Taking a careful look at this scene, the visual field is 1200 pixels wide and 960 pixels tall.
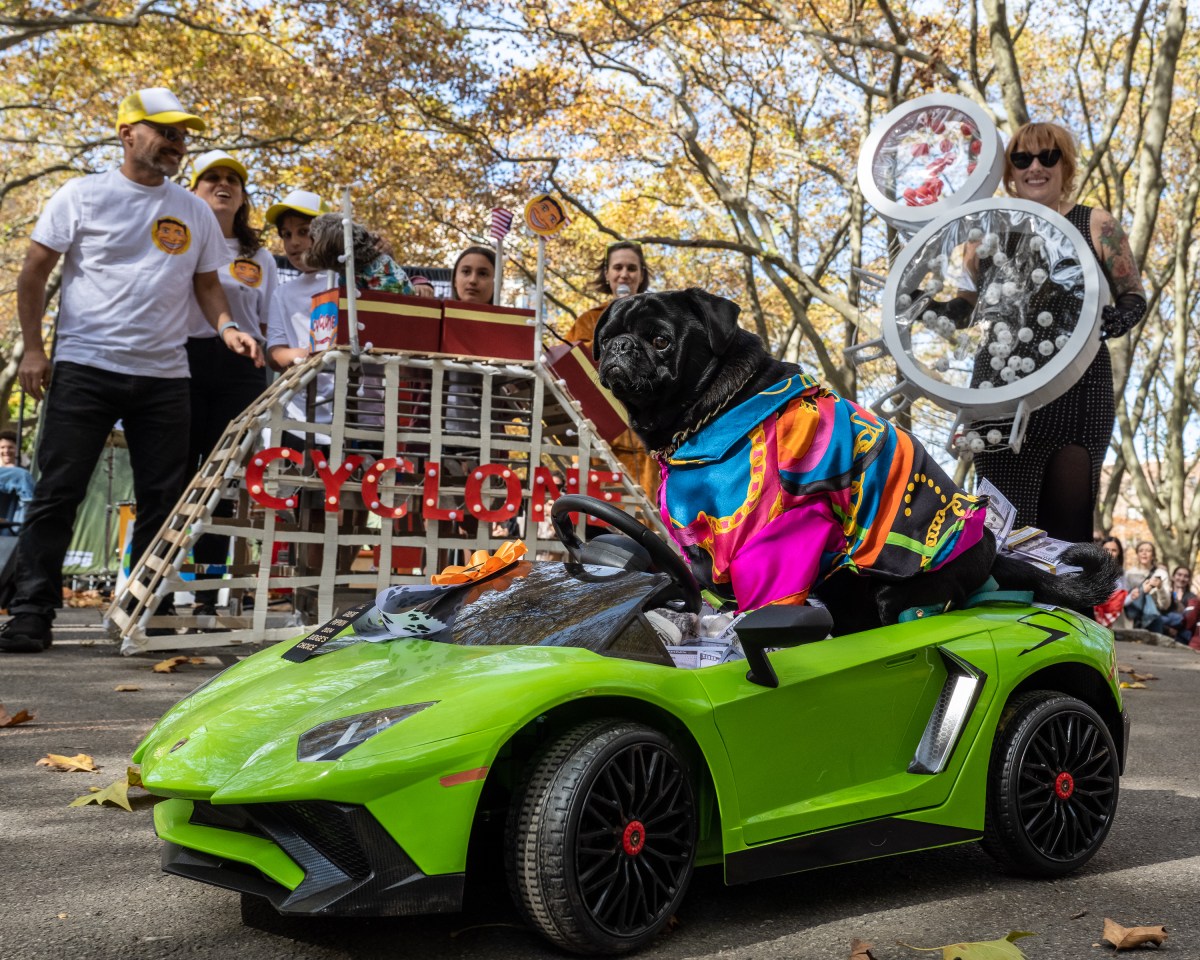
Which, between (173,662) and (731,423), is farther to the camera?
(173,662)

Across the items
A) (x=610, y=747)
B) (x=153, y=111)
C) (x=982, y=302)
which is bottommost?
(x=610, y=747)

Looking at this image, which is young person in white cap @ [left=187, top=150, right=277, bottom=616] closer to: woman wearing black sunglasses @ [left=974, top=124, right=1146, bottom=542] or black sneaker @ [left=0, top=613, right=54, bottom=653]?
black sneaker @ [left=0, top=613, right=54, bottom=653]

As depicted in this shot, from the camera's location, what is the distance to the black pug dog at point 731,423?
2883 mm

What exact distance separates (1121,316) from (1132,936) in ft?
8.47

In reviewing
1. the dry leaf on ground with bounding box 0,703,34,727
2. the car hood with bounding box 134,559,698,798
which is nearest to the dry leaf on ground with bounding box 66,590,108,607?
the dry leaf on ground with bounding box 0,703,34,727

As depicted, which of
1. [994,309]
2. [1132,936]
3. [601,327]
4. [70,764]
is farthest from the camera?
[994,309]

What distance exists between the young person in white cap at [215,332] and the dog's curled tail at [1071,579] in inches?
182

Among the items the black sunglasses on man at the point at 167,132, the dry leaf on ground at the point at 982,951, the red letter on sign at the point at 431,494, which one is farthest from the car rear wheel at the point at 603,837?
the black sunglasses on man at the point at 167,132

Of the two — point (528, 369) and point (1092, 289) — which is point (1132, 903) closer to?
point (1092, 289)

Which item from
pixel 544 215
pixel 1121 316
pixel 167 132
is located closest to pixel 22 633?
pixel 167 132

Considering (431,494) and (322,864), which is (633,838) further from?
(431,494)

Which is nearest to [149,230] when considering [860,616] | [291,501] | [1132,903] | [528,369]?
[291,501]

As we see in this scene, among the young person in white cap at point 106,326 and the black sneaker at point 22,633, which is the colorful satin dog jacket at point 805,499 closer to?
the young person in white cap at point 106,326

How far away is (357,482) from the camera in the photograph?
6.31m
